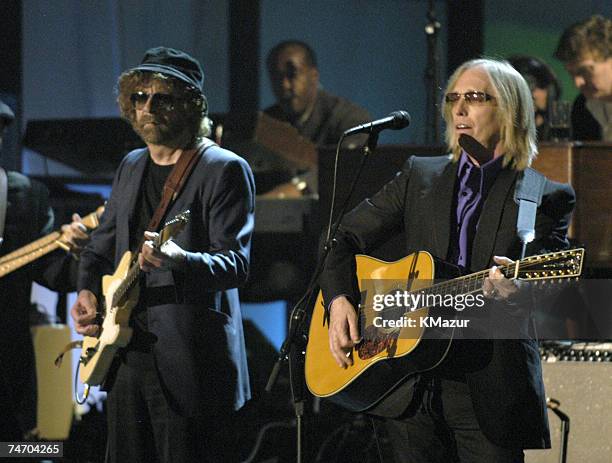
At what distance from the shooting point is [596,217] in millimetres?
5109

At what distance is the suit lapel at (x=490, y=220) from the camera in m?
3.45

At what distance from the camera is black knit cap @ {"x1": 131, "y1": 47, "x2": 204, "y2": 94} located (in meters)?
4.48

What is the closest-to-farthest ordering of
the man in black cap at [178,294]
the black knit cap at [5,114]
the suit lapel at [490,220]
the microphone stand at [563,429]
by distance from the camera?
1. the suit lapel at [490,220]
2. the man in black cap at [178,294]
3. the microphone stand at [563,429]
4. the black knit cap at [5,114]

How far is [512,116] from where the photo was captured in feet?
11.9

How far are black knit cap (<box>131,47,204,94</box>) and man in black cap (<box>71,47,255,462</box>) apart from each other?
14mm

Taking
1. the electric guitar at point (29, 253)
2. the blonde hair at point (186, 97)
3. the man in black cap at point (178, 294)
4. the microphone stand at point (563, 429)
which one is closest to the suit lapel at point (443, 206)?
the man in black cap at point (178, 294)

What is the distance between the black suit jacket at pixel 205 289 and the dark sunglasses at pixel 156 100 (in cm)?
27

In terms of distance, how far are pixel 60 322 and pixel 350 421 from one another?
2.15m

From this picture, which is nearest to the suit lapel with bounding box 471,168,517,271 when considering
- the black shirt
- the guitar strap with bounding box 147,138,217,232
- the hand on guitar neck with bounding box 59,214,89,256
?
the guitar strap with bounding box 147,138,217,232

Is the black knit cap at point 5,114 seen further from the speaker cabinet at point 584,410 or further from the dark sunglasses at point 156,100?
the speaker cabinet at point 584,410

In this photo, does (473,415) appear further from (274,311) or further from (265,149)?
(274,311)

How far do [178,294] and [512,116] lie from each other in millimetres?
1490

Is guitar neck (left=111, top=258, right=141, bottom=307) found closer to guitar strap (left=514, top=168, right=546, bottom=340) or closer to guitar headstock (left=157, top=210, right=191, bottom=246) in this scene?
guitar headstock (left=157, top=210, right=191, bottom=246)

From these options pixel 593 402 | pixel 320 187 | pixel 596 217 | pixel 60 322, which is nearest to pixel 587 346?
pixel 593 402
